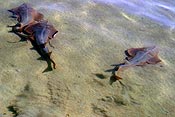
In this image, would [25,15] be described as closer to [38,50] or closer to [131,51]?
[38,50]

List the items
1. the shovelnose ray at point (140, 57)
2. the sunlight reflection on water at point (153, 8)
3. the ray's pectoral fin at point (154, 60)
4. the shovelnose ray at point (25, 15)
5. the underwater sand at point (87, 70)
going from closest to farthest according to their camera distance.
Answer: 1. the underwater sand at point (87, 70)
2. the shovelnose ray at point (140, 57)
3. the ray's pectoral fin at point (154, 60)
4. the shovelnose ray at point (25, 15)
5. the sunlight reflection on water at point (153, 8)

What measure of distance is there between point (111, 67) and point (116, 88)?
0.63m

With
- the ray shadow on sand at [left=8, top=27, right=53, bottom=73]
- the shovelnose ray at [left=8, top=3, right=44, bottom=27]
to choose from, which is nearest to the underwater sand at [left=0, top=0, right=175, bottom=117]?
the ray shadow on sand at [left=8, top=27, right=53, bottom=73]

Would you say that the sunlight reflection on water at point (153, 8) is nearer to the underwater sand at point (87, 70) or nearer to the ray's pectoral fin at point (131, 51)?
the underwater sand at point (87, 70)

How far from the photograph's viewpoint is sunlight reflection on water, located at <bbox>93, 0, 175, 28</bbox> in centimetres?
805

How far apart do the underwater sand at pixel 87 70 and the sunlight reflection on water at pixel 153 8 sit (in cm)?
17

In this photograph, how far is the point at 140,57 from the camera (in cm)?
631

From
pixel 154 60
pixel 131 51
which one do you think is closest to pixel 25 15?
pixel 131 51

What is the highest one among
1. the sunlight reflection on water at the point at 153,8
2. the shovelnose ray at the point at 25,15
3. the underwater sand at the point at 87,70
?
the sunlight reflection on water at the point at 153,8

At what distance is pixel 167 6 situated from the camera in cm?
870

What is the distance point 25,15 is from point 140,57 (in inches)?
107

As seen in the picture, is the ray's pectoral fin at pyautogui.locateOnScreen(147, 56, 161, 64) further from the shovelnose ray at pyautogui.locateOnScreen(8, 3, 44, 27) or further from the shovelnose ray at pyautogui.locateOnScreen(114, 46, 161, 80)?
the shovelnose ray at pyautogui.locateOnScreen(8, 3, 44, 27)

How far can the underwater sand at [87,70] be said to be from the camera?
507 cm

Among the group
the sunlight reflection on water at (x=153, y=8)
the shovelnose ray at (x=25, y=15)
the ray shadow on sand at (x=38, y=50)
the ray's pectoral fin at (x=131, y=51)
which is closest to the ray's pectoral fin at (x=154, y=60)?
the ray's pectoral fin at (x=131, y=51)
